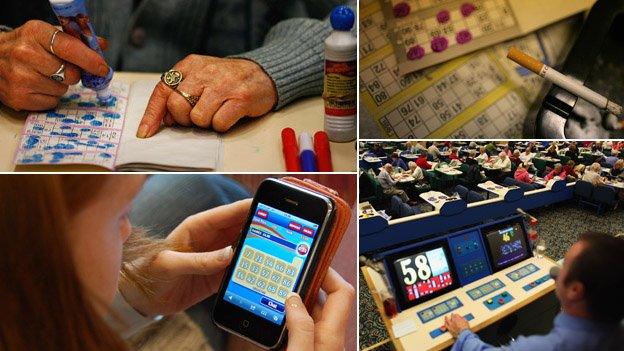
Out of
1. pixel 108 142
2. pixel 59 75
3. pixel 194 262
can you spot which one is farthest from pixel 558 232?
pixel 59 75

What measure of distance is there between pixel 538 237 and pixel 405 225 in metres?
0.23

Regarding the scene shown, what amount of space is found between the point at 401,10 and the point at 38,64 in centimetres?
60

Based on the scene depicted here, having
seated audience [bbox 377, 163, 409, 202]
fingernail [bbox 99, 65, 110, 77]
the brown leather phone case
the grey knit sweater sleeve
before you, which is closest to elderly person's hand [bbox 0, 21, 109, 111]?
fingernail [bbox 99, 65, 110, 77]

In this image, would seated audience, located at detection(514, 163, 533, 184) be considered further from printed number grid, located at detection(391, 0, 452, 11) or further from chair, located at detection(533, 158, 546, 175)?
printed number grid, located at detection(391, 0, 452, 11)

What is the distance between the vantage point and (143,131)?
739mm

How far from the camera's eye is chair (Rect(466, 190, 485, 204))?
747 millimetres

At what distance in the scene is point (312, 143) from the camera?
758 millimetres

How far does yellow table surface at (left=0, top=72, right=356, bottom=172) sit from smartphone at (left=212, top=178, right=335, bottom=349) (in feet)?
0.14

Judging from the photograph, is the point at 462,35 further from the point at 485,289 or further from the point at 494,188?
the point at 485,289

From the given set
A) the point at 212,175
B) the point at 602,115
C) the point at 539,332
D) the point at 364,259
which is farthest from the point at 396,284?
the point at 602,115

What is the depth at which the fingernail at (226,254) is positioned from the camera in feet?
2.51

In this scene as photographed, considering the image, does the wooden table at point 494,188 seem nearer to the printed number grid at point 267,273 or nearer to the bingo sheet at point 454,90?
the bingo sheet at point 454,90

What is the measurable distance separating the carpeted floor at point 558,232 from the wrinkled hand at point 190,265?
9.4 inches

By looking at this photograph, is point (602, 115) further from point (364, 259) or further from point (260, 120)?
point (260, 120)
